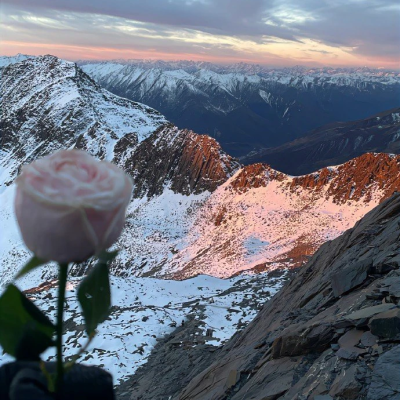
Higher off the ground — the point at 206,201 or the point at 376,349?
the point at 376,349

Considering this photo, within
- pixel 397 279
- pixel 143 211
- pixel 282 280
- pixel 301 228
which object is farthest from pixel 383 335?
pixel 143 211

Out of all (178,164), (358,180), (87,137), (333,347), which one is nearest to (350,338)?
(333,347)

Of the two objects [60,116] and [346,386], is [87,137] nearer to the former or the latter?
[60,116]

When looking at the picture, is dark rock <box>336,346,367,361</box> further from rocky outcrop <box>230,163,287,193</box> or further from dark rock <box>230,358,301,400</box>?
rocky outcrop <box>230,163,287,193</box>

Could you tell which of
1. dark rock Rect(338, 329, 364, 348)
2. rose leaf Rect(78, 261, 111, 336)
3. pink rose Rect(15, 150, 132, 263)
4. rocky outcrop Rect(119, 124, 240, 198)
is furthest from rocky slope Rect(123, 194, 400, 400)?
rocky outcrop Rect(119, 124, 240, 198)

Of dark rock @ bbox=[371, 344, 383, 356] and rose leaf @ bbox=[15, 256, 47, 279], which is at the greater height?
rose leaf @ bbox=[15, 256, 47, 279]

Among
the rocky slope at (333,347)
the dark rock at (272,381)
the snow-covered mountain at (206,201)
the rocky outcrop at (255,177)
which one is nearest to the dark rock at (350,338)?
the rocky slope at (333,347)
